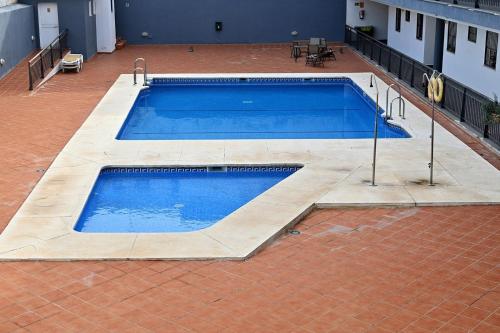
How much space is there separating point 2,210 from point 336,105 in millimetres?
11505

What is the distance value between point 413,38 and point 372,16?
20.9 ft

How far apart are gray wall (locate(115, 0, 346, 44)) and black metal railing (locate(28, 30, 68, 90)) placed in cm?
613

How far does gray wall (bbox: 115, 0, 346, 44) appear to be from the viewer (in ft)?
104

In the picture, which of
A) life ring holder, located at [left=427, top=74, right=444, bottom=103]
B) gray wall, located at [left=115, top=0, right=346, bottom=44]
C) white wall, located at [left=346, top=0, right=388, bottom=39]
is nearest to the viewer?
life ring holder, located at [left=427, top=74, right=444, bottom=103]

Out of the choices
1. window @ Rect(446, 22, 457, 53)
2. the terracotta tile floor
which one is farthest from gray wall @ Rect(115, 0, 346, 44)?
the terracotta tile floor

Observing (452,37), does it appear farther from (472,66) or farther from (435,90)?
(435,90)

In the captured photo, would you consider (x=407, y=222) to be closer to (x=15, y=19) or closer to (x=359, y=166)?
(x=359, y=166)

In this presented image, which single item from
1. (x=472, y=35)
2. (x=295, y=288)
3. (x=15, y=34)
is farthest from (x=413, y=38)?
(x=295, y=288)

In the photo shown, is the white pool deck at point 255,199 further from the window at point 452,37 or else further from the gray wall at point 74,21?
the gray wall at point 74,21

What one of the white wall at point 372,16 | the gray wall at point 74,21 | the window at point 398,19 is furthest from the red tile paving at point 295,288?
the white wall at point 372,16

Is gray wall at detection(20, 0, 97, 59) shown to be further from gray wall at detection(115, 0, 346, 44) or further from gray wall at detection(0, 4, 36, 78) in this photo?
gray wall at detection(115, 0, 346, 44)

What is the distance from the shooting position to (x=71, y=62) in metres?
24.0

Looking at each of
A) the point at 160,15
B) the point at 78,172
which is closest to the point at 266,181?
the point at 78,172

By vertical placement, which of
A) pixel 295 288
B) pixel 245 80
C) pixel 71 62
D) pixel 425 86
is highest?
pixel 71 62
